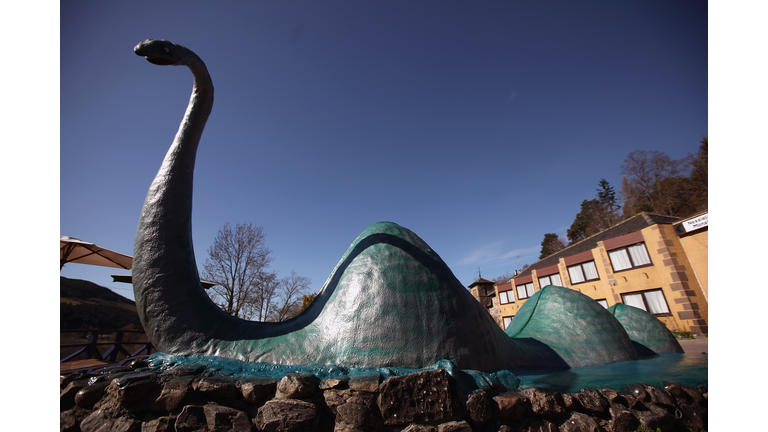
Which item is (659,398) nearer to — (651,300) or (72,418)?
(72,418)

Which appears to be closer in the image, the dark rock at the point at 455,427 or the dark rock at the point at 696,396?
the dark rock at the point at 455,427

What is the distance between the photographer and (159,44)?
120 inches

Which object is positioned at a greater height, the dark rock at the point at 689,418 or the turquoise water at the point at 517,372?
the turquoise water at the point at 517,372

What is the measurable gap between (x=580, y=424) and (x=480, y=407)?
88 cm

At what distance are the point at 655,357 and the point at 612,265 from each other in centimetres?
1310

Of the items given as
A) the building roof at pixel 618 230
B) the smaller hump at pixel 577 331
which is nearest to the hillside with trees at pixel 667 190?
the building roof at pixel 618 230

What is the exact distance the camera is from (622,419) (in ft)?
8.58

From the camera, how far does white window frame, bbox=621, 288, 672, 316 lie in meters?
13.5

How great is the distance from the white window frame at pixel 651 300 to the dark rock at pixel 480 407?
15556 millimetres

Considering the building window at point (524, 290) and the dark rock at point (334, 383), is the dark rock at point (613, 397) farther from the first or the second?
the building window at point (524, 290)

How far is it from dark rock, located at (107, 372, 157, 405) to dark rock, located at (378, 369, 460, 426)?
1638 millimetres

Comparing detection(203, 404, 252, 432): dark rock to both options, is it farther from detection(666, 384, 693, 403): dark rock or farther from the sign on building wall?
the sign on building wall

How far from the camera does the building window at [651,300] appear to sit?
1358 cm

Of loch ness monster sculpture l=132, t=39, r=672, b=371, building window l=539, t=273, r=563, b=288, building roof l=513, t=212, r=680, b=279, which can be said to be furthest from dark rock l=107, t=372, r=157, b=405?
building window l=539, t=273, r=563, b=288
